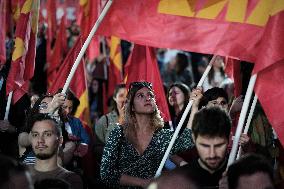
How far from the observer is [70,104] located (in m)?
9.58

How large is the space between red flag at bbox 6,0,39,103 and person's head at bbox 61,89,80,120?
1.48ft

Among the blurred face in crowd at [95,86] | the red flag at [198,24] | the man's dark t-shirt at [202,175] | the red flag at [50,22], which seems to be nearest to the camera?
the man's dark t-shirt at [202,175]

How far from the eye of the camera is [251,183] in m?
5.63

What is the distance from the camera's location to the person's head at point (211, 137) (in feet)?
19.6

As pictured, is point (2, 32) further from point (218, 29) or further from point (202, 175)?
point (202, 175)

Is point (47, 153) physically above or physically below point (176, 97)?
below

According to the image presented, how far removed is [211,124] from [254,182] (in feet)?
1.91

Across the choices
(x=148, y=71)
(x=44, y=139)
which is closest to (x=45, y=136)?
(x=44, y=139)

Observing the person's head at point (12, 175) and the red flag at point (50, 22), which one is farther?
the red flag at point (50, 22)

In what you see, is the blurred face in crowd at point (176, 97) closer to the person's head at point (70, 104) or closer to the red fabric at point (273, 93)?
the person's head at point (70, 104)

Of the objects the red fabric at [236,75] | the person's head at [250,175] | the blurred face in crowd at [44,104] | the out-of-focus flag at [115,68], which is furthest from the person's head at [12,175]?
the out-of-focus flag at [115,68]

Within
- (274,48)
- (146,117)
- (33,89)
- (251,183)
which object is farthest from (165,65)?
(251,183)

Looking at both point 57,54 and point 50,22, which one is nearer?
point 57,54

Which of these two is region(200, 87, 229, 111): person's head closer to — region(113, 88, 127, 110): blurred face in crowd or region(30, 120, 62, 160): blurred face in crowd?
region(30, 120, 62, 160): blurred face in crowd
